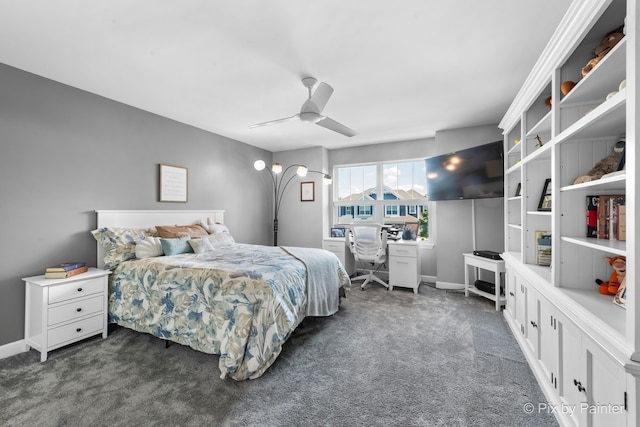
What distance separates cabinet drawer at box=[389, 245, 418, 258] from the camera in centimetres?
398

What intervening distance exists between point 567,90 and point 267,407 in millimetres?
2745

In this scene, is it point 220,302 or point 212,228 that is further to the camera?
point 212,228

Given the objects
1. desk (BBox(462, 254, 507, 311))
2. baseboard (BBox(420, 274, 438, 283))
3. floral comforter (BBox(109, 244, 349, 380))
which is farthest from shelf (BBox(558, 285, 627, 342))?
baseboard (BBox(420, 274, 438, 283))

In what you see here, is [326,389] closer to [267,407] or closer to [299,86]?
[267,407]

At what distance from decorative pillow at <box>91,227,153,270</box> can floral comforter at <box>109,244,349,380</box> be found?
96mm

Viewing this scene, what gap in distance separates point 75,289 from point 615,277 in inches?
156

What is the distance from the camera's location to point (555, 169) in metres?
1.73

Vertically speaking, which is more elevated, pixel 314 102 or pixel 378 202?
pixel 314 102

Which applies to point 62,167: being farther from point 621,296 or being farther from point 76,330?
point 621,296

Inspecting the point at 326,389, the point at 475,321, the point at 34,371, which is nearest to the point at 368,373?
the point at 326,389

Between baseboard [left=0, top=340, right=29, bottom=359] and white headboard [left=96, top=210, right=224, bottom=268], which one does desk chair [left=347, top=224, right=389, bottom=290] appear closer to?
white headboard [left=96, top=210, right=224, bottom=268]

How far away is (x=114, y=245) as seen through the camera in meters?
2.73

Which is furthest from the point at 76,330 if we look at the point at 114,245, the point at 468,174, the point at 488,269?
the point at 468,174

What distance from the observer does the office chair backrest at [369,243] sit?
409 centimetres
